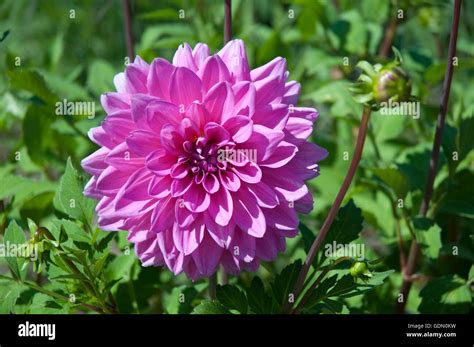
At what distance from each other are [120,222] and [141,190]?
0.07 meters

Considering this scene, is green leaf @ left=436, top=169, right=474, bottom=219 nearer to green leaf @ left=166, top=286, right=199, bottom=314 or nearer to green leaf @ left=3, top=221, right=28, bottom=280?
green leaf @ left=166, top=286, right=199, bottom=314

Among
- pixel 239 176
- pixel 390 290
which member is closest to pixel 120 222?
pixel 239 176

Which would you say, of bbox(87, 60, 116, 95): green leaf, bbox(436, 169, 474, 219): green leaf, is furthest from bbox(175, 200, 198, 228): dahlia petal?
bbox(87, 60, 116, 95): green leaf

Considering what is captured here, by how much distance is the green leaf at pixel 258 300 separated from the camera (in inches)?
42.9

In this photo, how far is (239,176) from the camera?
39.2 inches

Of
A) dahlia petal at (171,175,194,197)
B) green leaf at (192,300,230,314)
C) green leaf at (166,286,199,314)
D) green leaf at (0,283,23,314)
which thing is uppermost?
dahlia petal at (171,175,194,197)

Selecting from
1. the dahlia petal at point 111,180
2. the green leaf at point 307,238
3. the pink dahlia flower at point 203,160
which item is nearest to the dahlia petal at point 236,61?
the pink dahlia flower at point 203,160

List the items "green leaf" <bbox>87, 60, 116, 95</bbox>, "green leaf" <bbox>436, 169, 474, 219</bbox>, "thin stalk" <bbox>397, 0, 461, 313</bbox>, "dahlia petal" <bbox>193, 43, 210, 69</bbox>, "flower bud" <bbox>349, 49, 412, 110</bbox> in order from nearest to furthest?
"flower bud" <bbox>349, 49, 412, 110</bbox> → "dahlia petal" <bbox>193, 43, 210, 69</bbox> → "thin stalk" <bbox>397, 0, 461, 313</bbox> → "green leaf" <bbox>436, 169, 474, 219</bbox> → "green leaf" <bbox>87, 60, 116, 95</bbox>

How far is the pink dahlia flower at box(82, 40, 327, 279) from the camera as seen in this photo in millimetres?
959

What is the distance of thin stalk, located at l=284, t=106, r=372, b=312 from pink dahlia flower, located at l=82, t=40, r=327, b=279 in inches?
1.5

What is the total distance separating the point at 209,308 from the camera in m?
1.06

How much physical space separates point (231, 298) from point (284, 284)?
0.29ft

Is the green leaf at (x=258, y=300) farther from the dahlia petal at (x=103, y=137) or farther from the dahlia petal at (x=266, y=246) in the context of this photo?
the dahlia petal at (x=103, y=137)
